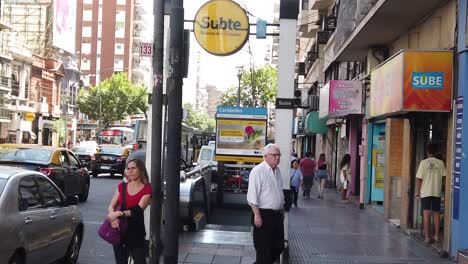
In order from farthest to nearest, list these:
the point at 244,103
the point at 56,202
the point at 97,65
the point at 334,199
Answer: the point at 97,65 → the point at 244,103 → the point at 334,199 → the point at 56,202

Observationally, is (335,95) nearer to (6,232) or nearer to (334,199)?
(334,199)

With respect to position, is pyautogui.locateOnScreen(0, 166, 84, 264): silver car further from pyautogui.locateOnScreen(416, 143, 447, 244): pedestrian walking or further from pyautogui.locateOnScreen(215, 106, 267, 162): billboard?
pyautogui.locateOnScreen(215, 106, 267, 162): billboard

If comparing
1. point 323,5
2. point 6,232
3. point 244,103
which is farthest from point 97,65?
point 6,232

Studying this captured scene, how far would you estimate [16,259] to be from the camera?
6.37 metres

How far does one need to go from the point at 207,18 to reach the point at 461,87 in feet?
14.0

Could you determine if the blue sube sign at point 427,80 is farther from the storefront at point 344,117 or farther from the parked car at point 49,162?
the storefront at point 344,117

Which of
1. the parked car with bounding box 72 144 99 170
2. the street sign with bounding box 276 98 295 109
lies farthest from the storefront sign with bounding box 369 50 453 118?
the parked car with bounding box 72 144 99 170

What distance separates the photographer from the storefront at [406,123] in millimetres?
10422

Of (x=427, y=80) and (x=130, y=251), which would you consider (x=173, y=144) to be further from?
(x=427, y=80)

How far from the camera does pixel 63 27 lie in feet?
198

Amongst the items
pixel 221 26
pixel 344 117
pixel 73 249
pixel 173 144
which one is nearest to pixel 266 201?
pixel 173 144

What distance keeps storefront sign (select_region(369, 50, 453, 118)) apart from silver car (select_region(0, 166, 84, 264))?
237 inches

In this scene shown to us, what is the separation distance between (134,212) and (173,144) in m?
0.84

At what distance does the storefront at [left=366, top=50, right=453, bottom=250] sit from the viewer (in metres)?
10.4
